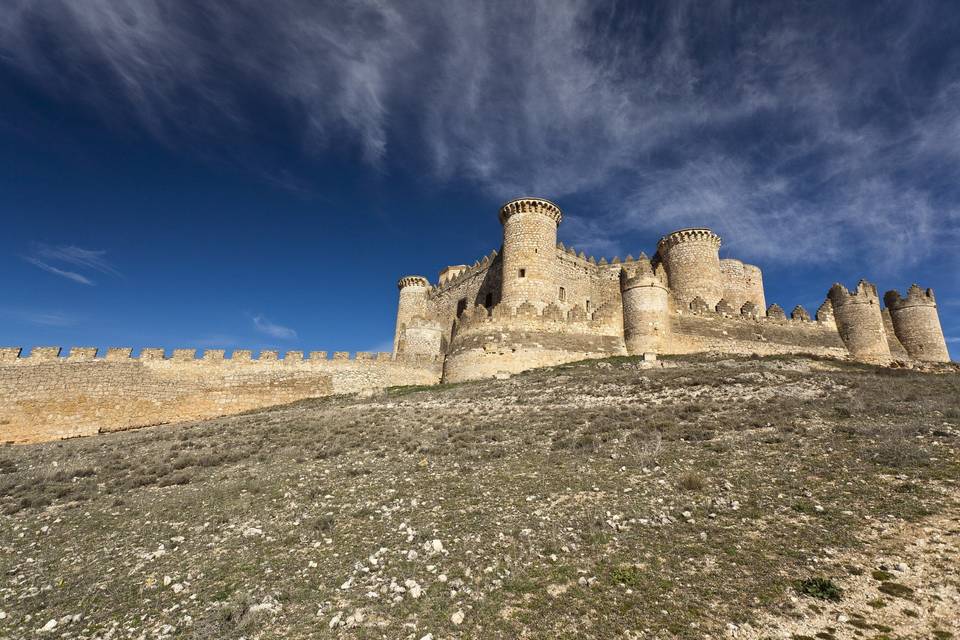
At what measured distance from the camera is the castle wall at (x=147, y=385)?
23.5m

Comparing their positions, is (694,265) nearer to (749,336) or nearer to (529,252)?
(749,336)

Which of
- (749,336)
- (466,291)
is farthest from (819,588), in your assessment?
(466,291)

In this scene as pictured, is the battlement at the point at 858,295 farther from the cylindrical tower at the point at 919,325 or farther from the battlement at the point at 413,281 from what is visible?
the battlement at the point at 413,281

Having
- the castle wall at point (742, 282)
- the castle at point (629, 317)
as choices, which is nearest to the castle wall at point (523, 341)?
the castle at point (629, 317)

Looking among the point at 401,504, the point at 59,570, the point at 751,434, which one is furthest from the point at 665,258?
the point at 59,570

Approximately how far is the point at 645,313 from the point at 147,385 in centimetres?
2943

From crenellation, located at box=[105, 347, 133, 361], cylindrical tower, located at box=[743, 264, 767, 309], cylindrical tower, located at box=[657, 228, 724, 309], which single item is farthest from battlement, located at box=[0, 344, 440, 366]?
cylindrical tower, located at box=[743, 264, 767, 309]

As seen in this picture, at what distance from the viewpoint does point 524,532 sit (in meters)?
6.76

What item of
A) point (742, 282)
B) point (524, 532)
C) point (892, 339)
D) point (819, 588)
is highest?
point (742, 282)

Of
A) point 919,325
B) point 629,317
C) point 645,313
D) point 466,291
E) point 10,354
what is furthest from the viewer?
point 466,291

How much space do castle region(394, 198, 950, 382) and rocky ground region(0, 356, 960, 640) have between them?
14.6 meters

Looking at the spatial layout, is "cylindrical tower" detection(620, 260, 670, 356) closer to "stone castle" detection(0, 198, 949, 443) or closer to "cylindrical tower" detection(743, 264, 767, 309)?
"stone castle" detection(0, 198, 949, 443)

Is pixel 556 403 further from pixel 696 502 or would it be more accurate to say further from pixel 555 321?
pixel 555 321

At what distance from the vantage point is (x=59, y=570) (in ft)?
21.3
